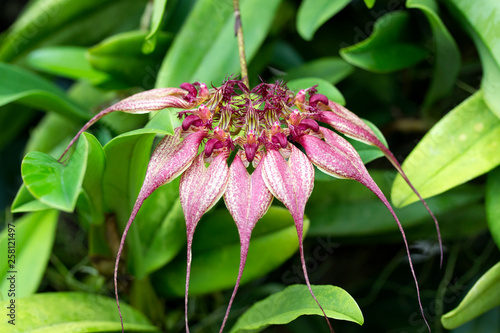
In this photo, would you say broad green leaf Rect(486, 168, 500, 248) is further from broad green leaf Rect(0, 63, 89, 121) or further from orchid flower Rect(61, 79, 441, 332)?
broad green leaf Rect(0, 63, 89, 121)

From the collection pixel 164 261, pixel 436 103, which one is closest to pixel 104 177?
pixel 164 261

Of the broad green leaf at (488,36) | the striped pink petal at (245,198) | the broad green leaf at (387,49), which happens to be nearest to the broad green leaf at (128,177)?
the striped pink petal at (245,198)

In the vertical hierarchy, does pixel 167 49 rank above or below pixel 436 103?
above

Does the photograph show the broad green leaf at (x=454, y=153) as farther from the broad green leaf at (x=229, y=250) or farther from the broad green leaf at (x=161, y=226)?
the broad green leaf at (x=161, y=226)

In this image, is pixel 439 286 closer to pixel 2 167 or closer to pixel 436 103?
pixel 436 103

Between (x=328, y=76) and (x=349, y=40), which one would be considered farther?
(x=349, y=40)

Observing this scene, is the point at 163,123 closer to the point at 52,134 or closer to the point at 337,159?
the point at 337,159

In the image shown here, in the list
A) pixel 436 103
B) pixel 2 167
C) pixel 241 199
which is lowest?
pixel 2 167
